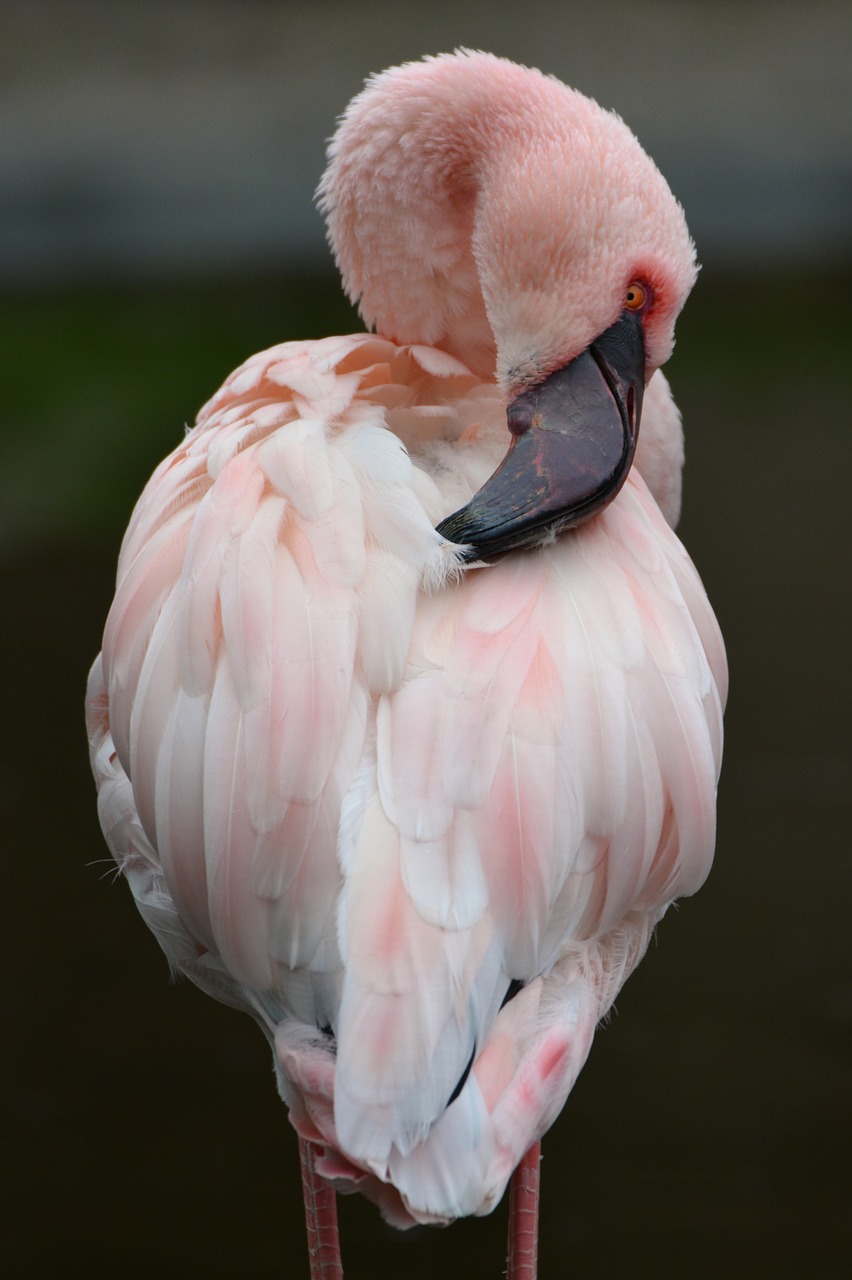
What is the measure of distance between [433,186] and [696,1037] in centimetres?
194

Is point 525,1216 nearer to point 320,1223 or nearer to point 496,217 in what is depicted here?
point 320,1223

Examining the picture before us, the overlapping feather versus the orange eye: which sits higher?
the orange eye

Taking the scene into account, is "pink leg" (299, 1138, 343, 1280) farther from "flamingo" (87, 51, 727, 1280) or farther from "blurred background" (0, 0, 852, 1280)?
"blurred background" (0, 0, 852, 1280)

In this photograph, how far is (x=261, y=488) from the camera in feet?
5.93

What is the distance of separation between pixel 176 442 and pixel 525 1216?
4.67m

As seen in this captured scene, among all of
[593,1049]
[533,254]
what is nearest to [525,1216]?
[593,1049]

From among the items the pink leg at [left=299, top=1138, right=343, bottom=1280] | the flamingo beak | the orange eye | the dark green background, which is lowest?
the dark green background

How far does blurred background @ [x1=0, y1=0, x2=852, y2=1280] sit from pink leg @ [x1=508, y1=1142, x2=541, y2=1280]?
0.70 meters

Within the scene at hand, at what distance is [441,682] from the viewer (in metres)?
1.63

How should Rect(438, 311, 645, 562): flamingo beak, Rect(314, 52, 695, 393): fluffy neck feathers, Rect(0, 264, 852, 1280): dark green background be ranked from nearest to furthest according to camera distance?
Rect(438, 311, 645, 562): flamingo beak → Rect(314, 52, 695, 393): fluffy neck feathers → Rect(0, 264, 852, 1280): dark green background

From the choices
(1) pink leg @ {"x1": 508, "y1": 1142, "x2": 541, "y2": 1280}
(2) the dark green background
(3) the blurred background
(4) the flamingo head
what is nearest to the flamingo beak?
(4) the flamingo head

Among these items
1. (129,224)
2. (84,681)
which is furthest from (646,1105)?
(129,224)

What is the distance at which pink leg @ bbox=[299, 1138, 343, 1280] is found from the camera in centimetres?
202

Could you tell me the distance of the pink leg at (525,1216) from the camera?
2.00m
